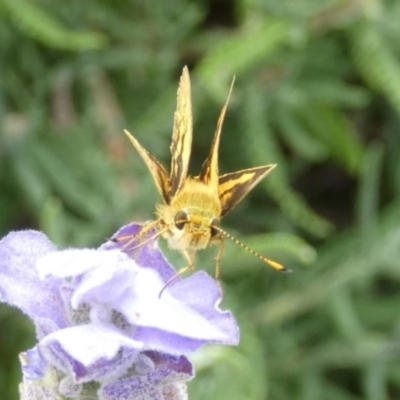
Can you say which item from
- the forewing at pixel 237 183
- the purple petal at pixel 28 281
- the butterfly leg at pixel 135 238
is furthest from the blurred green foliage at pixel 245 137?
the purple petal at pixel 28 281

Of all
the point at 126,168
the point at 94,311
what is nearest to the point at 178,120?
the point at 94,311

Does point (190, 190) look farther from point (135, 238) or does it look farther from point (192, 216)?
point (135, 238)

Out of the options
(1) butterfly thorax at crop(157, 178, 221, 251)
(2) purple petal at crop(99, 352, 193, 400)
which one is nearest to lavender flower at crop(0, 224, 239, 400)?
(2) purple petal at crop(99, 352, 193, 400)

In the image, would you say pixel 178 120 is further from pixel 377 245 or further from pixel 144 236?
pixel 377 245

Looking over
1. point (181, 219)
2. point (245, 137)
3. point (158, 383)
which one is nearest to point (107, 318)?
point (158, 383)

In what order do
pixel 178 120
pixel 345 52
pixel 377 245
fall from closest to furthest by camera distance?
pixel 178 120
pixel 377 245
pixel 345 52
